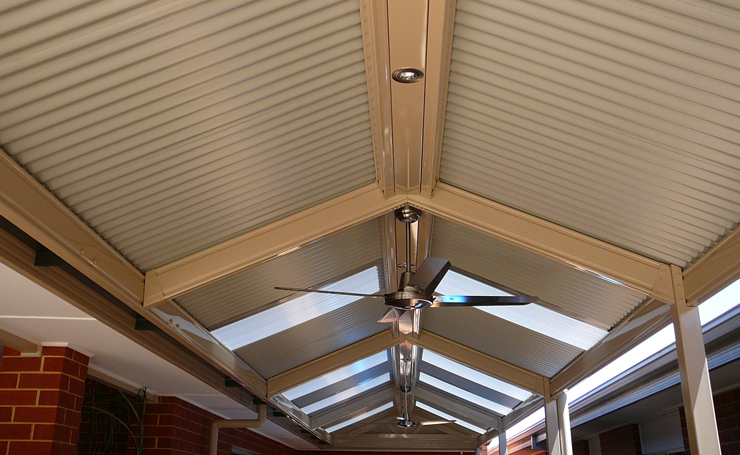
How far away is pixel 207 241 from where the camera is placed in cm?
344

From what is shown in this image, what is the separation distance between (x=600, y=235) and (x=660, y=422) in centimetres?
496

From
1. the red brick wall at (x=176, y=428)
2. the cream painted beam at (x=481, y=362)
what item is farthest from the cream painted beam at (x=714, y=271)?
the red brick wall at (x=176, y=428)

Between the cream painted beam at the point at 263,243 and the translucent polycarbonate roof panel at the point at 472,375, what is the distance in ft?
14.1

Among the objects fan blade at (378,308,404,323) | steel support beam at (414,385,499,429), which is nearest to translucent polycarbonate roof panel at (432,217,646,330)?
fan blade at (378,308,404,323)

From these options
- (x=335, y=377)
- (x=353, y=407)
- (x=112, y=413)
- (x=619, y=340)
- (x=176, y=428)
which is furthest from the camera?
(x=353, y=407)

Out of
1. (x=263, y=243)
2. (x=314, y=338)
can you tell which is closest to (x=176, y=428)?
(x=314, y=338)

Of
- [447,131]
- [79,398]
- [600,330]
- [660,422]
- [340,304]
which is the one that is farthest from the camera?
[660,422]

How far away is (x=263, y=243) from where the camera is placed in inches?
139

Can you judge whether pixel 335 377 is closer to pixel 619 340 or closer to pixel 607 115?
pixel 619 340

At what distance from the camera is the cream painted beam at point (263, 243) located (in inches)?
136

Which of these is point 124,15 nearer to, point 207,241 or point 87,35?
point 87,35

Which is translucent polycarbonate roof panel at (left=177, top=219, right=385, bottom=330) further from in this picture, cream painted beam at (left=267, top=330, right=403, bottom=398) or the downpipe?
the downpipe

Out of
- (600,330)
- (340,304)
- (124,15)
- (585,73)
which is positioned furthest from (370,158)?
(600,330)

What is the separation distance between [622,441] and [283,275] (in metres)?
6.02
